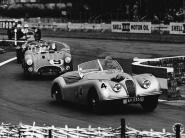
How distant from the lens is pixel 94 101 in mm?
13398

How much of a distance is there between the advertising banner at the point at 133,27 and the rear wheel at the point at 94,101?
31.7 metres

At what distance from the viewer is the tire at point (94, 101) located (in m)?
13.2

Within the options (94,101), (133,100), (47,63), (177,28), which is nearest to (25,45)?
(47,63)

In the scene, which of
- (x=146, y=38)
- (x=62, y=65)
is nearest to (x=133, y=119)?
(x=62, y=65)

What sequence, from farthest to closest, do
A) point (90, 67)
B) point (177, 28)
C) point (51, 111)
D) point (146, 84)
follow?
point (177, 28)
point (90, 67)
point (51, 111)
point (146, 84)

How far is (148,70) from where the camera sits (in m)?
17.5

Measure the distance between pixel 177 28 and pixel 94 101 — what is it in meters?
29.2

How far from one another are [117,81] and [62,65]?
7.69m

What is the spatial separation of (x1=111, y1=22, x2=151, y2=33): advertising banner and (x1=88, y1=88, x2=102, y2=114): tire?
104 ft

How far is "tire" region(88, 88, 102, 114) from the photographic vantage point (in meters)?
13.2

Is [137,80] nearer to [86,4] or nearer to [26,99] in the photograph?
[26,99]

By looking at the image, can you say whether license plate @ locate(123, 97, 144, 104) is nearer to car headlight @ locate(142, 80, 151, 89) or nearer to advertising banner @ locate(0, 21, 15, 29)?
car headlight @ locate(142, 80, 151, 89)

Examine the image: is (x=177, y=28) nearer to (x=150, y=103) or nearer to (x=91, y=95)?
(x=150, y=103)

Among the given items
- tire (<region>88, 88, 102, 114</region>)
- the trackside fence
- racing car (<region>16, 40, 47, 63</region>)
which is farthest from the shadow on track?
racing car (<region>16, 40, 47, 63</region>)
